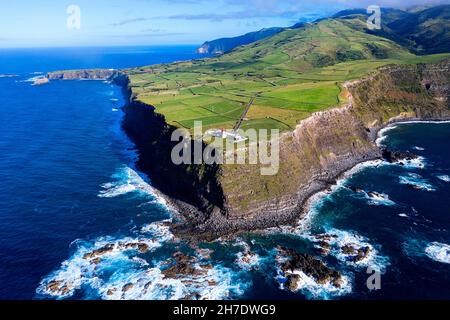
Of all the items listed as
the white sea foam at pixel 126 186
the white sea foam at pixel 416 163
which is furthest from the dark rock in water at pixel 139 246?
the white sea foam at pixel 416 163

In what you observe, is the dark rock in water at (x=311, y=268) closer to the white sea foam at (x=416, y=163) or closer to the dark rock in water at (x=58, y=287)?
the dark rock in water at (x=58, y=287)

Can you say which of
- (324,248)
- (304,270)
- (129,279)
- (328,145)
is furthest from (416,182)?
(129,279)

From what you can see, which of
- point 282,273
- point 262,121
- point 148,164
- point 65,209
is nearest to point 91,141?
point 148,164

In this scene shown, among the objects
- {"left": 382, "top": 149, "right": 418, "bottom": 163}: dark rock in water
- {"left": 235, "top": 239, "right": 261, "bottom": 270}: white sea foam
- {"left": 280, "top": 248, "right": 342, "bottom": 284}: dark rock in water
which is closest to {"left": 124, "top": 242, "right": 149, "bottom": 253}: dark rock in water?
{"left": 235, "top": 239, "right": 261, "bottom": 270}: white sea foam

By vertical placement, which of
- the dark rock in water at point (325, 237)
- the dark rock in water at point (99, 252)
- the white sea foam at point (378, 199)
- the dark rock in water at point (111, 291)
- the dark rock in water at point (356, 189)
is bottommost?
the dark rock in water at point (111, 291)

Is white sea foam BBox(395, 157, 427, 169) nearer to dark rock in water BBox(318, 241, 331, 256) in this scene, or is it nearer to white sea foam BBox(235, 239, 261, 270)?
dark rock in water BBox(318, 241, 331, 256)

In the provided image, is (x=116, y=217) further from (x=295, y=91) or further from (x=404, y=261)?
(x=295, y=91)

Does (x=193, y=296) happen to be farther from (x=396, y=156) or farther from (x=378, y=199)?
(x=396, y=156)
